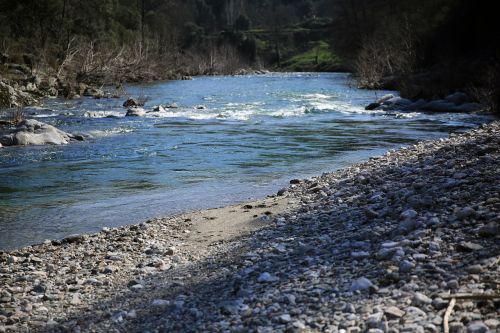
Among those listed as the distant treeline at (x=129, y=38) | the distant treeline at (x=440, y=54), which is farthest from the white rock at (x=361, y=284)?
the distant treeline at (x=129, y=38)

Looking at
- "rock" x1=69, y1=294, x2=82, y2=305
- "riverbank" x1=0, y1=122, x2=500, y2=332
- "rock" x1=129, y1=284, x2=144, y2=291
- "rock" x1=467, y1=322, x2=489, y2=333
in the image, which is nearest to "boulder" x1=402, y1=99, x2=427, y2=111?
"riverbank" x1=0, y1=122, x2=500, y2=332

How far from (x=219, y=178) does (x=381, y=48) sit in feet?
129

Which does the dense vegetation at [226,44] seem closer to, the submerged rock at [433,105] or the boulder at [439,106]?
the submerged rock at [433,105]

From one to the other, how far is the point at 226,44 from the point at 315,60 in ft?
54.7

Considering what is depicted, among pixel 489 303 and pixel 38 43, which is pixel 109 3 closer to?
pixel 38 43

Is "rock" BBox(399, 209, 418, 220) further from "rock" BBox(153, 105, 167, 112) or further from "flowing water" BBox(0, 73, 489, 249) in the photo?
"rock" BBox(153, 105, 167, 112)

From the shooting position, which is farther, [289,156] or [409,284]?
[289,156]

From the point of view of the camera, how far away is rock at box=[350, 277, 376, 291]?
15.4ft

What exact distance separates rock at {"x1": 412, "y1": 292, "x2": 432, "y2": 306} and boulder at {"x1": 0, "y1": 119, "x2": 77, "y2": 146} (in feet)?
50.6

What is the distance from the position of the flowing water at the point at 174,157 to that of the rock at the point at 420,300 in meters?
5.90

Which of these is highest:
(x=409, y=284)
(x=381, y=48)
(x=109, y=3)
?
(x=109, y=3)

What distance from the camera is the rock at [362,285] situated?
4703mm

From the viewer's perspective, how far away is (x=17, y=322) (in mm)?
5379

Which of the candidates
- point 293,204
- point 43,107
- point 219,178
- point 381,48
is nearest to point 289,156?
point 219,178
